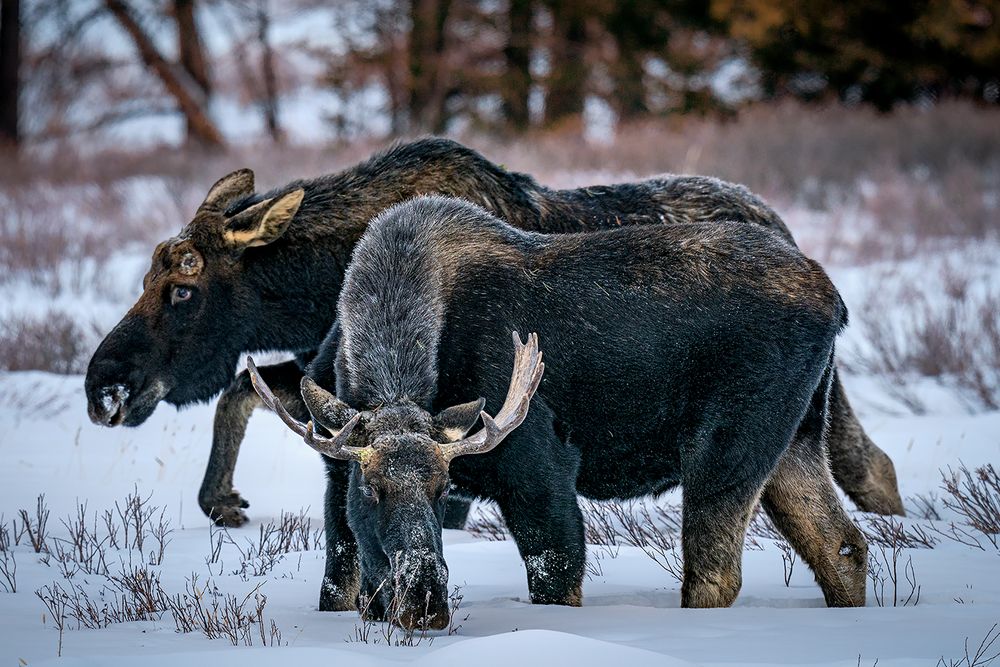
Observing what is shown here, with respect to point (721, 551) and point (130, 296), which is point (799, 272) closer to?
point (721, 551)

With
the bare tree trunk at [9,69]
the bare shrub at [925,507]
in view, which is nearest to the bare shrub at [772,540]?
the bare shrub at [925,507]

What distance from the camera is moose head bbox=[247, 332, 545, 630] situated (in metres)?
4.50

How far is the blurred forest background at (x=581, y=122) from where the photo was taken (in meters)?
13.6

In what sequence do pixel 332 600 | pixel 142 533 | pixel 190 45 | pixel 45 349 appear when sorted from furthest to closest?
pixel 190 45
pixel 45 349
pixel 142 533
pixel 332 600

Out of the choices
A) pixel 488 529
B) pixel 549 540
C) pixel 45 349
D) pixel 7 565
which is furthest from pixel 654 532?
pixel 45 349

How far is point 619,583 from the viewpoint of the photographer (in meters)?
5.97

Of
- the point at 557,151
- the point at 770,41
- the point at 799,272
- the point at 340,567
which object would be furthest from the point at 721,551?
the point at 770,41

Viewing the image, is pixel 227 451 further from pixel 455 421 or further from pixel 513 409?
pixel 513 409

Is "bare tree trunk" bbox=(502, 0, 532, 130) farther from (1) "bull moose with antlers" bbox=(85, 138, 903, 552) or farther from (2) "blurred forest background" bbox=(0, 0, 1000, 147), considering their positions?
(1) "bull moose with antlers" bbox=(85, 138, 903, 552)

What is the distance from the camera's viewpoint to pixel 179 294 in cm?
676

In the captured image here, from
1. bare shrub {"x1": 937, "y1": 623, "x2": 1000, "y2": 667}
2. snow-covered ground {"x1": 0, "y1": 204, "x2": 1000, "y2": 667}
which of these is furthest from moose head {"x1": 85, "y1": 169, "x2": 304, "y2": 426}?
bare shrub {"x1": 937, "y1": 623, "x2": 1000, "y2": 667}

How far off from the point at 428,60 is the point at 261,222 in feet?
52.0

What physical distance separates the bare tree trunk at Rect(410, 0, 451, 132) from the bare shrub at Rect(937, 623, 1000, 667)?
1797cm

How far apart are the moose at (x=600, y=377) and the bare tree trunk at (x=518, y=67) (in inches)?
655
